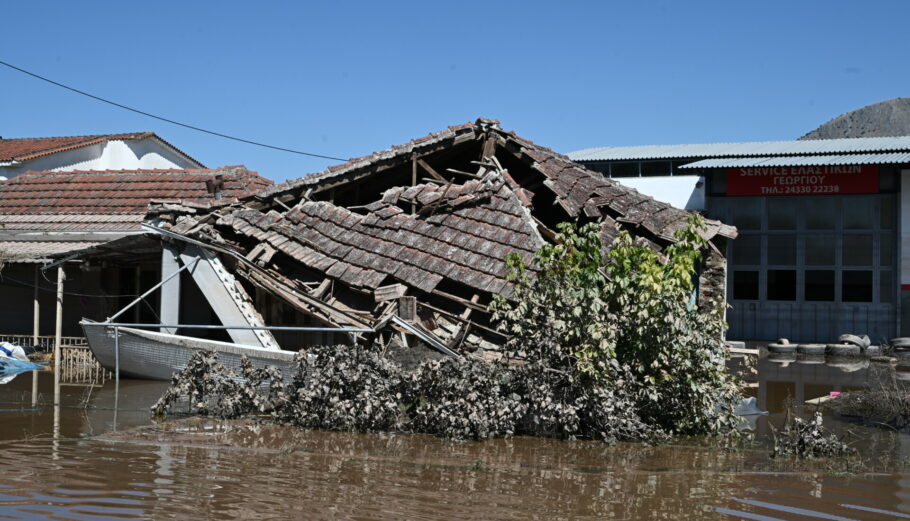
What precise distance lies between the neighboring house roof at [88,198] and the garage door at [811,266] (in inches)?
536

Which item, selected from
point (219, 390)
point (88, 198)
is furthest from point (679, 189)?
point (219, 390)

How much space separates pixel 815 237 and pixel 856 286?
5.60 ft

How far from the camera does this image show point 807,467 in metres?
8.93

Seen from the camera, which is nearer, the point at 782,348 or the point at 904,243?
the point at 782,348

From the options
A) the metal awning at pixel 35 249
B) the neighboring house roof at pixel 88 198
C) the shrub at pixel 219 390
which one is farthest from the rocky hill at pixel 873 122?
the shrub at pixel 219 390

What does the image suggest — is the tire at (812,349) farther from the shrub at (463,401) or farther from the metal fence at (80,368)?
the metal fence at (80,368)

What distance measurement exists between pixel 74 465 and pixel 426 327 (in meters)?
5.82

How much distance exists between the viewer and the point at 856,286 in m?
24.0

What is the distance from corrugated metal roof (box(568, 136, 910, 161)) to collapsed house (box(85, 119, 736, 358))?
946cm

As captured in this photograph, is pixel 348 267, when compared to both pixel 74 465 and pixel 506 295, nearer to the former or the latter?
pixel 506 295

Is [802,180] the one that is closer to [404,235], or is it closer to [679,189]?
[679,189]

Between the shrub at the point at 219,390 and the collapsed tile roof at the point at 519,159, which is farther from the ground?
the collapsed tile roof at the point at 519,159

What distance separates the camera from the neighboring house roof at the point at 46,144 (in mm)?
29156

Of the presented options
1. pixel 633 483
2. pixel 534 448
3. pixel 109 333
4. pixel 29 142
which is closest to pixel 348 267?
pixel 109 333
